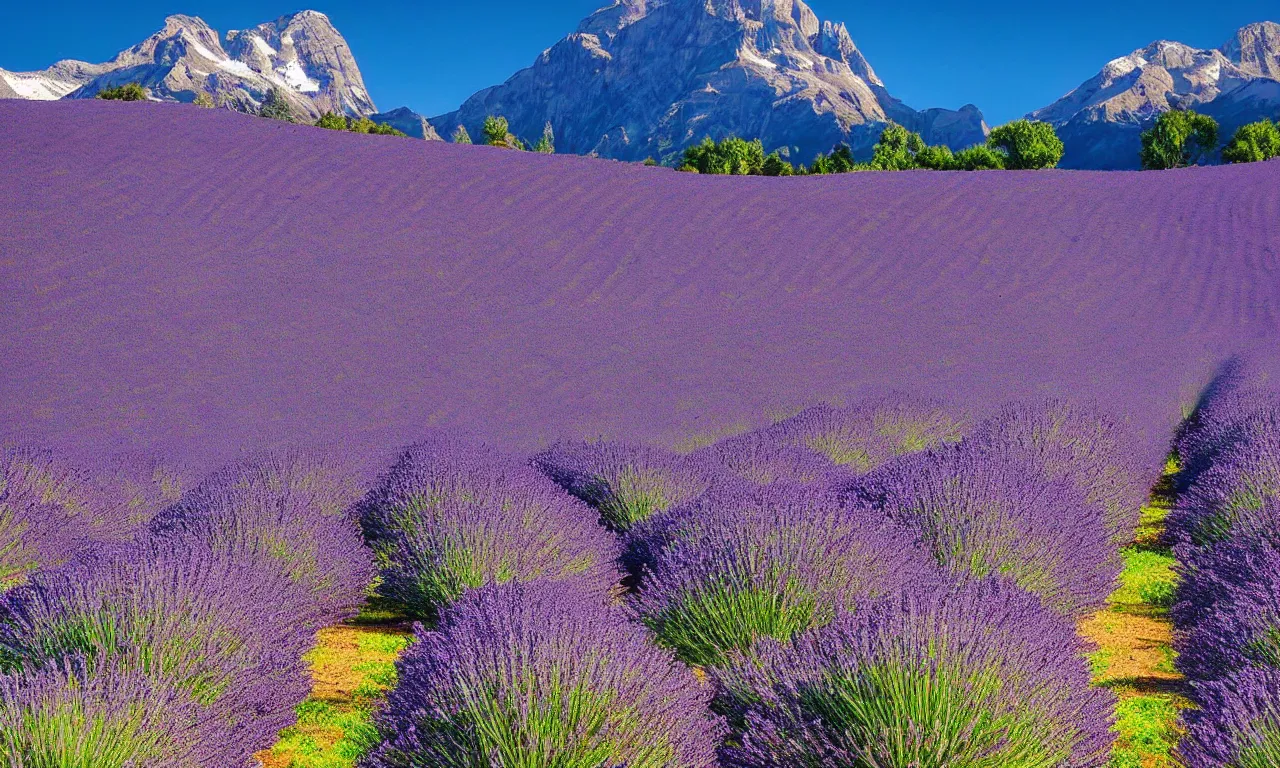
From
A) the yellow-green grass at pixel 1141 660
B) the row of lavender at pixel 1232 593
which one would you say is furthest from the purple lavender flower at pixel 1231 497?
the yellow-green grass at pixel 1141 660

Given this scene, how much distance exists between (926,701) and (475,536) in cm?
217

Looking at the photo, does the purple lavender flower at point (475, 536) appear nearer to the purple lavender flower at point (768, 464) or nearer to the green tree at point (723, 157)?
the purple lavender flower at point (768, 464)

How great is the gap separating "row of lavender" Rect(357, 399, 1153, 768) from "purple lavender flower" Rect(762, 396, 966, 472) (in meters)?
0.87

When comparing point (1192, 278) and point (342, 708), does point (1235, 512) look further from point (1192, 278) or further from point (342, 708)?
point (1192, 278)

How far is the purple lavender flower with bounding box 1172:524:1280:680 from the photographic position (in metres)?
2.91

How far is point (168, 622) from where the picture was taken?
2824 millimetres

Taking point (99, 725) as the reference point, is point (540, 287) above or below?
above

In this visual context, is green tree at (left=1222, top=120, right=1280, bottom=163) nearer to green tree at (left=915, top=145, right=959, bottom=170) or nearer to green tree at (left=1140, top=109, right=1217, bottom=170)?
green tree at (left=1140, top=109, right=1217, bottom=170)

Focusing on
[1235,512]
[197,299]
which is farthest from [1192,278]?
[197,299]

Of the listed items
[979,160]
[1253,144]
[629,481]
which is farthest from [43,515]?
[1253,144]

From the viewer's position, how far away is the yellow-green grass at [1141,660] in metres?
3.09

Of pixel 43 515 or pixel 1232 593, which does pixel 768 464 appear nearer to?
pixel 1232 593

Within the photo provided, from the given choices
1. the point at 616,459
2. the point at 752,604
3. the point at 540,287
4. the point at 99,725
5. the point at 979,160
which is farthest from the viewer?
the point at 979,160

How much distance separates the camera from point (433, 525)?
418cm
